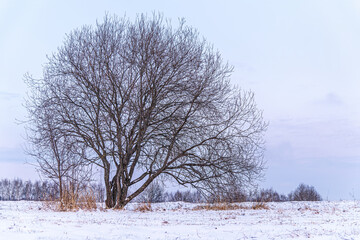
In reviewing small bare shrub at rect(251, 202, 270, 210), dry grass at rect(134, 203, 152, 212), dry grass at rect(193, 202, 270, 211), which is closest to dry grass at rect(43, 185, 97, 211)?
dry grass at rect(134, 203, 152, 212)

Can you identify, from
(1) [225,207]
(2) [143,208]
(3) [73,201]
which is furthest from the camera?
(1) [225,207]

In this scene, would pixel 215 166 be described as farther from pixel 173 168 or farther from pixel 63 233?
pixel 63 233

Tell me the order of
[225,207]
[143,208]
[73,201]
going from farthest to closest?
[225,207]
[143,208]
[73,201]

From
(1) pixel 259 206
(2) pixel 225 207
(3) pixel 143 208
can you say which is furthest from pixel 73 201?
(1) pixel 259 206

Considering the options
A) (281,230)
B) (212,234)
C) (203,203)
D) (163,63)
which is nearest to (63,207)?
(203,203)

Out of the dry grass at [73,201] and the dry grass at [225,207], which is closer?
the dry grass at [73,201]

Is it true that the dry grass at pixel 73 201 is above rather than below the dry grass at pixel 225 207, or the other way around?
→ above

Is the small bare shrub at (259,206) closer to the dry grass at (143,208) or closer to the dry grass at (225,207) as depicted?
the dry grass at (225,207)

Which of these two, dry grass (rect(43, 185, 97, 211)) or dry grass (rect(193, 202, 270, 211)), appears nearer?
dry grass (rect(43, 185, 97, 211))

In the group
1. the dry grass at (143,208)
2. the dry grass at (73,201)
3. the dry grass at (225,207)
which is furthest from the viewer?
the dry grass at (225,207)

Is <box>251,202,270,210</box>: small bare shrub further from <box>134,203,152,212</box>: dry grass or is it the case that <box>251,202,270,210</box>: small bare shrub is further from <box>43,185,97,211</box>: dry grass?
<box>43,185,97,211</box>: dry grass

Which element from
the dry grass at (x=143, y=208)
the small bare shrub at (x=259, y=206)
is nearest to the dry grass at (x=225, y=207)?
the small bare shrub at (x=259, y=206)

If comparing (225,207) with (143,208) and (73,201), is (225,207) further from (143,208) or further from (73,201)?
(73,201)

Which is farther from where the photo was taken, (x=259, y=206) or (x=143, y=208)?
(x=259, y=206)
